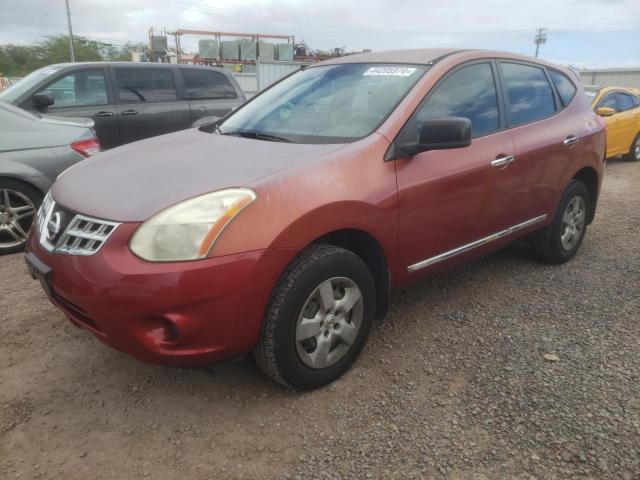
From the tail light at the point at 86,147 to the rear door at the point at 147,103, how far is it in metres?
1.59

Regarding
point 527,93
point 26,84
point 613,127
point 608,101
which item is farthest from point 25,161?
point 608,101

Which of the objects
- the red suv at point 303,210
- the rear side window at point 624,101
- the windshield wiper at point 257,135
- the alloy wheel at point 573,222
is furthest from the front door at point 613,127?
the windshield wiper at point 257,135

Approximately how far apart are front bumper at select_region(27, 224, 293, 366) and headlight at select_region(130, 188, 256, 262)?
0.04 metres

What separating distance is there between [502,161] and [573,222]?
1.46m

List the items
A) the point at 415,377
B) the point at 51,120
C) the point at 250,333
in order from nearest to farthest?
1. the point at 250,333
2. the point at 415,377
3. the point at 51,120

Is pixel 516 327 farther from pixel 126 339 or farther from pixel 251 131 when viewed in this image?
pixel 126 339

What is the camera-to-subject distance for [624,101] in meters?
9.77

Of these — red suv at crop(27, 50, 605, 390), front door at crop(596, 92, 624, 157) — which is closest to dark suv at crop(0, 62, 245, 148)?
red suv at crop(27, 50, 605, 390)

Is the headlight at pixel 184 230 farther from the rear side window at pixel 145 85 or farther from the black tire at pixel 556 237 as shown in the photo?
the rear side window at pixel 145 85

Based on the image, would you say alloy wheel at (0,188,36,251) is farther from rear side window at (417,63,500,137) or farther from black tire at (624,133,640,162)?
black tire at (624,133,640,162)

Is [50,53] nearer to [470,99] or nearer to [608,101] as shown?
[608,101]

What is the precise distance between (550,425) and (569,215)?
7.74 feet

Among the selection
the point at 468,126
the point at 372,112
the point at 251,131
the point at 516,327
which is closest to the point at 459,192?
the point at 468,126

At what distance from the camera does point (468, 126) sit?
2.50 meters
